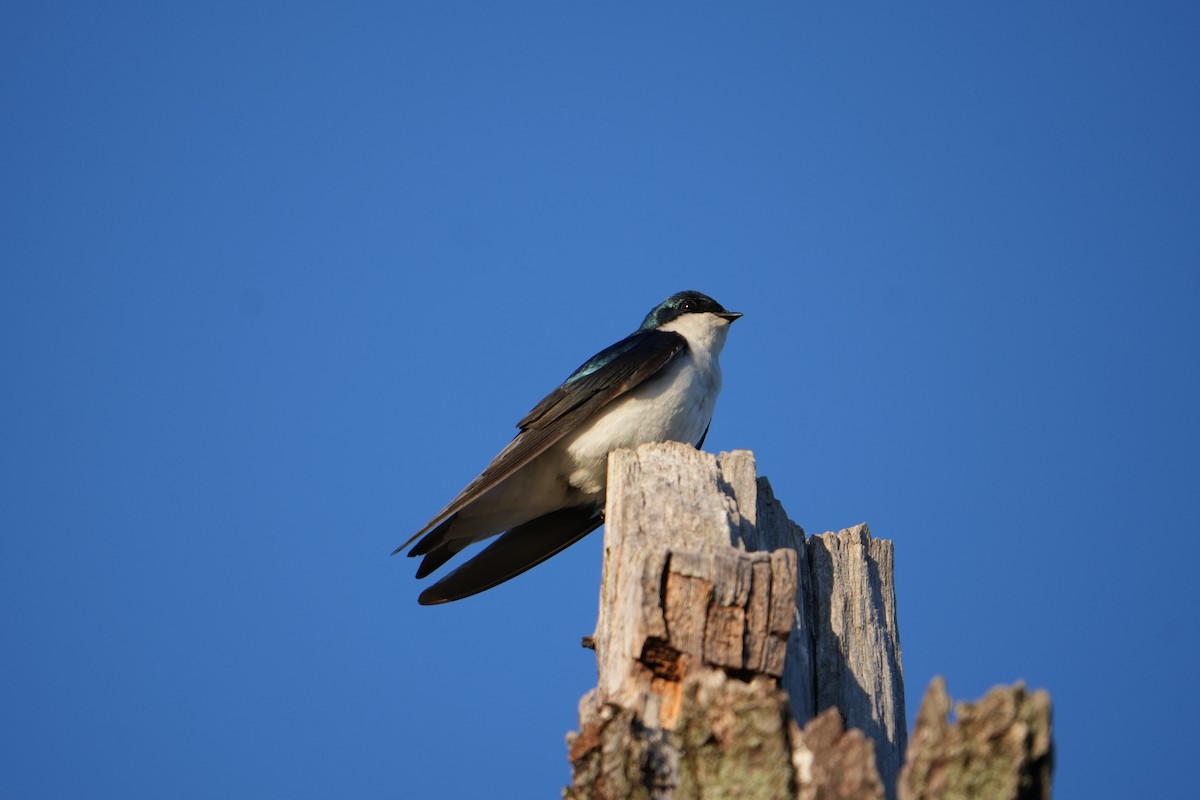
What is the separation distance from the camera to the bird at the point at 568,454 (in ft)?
19.1

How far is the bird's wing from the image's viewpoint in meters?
5.75

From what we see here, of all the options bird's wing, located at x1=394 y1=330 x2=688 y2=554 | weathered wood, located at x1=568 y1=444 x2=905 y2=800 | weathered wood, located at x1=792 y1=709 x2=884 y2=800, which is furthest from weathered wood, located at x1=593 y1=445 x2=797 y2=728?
bird's wing, located at x1=394 y1=330 x2=688 y2=554

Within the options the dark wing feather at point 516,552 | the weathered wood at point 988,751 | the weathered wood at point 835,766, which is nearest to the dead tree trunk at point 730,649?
the weathered wood at point 835,766

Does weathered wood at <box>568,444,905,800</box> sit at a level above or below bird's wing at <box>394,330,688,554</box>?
below

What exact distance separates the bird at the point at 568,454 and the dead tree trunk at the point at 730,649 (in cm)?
140

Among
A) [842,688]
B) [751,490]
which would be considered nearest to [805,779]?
[842,688]

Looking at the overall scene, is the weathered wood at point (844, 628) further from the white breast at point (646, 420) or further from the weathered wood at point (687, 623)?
the white breast at point (646, 420)

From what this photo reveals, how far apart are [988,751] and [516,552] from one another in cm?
396

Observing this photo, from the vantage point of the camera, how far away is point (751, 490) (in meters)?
4.19

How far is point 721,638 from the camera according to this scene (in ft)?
10.5

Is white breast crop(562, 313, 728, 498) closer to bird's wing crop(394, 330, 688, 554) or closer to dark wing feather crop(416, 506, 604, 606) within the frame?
bird's wing crop(394, 330, 688, 554)

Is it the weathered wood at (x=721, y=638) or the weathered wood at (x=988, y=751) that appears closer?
the weathered wood at (x=988, y=751)

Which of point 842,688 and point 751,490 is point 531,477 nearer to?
point 751,490

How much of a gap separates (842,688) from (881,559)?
2.20 ft
